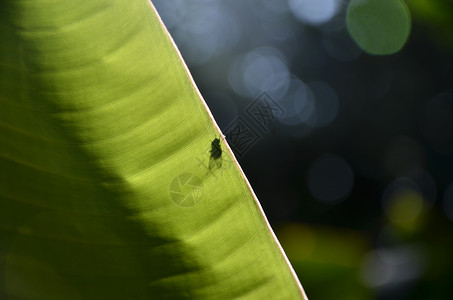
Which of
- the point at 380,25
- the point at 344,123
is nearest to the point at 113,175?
the point at 380,25

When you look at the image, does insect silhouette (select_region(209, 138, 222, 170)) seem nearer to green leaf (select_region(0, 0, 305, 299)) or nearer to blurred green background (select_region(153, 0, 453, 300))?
green leaf (select_region(0, 0, 305, 299))

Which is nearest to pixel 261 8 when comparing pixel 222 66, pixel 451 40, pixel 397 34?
pixel 222 66

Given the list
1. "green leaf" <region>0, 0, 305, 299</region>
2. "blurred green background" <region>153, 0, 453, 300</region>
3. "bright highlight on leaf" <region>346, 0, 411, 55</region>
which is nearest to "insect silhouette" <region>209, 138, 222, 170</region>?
"green leaf" <region>0, 0, 305, 299</region>

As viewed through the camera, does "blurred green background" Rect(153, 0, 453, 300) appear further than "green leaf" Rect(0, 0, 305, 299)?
Yes

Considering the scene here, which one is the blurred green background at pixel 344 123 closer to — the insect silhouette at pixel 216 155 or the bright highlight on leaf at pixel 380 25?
the bright highlight on leaf at pixel 380 25

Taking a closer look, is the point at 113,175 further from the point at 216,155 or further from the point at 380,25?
the point at 380,25

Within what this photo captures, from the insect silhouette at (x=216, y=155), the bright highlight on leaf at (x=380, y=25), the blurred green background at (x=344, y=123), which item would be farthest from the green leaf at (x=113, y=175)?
the bright highlight on leaf at (x=380, y=25)

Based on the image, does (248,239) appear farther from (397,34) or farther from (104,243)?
(397,34)

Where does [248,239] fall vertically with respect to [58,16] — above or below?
below
